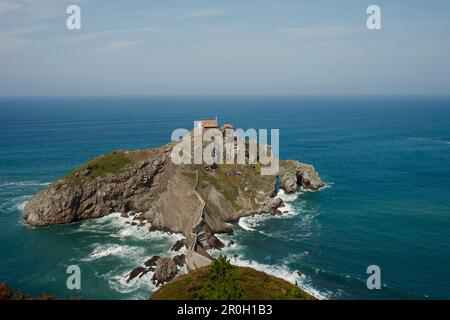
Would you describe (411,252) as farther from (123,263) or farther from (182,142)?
(182,142)

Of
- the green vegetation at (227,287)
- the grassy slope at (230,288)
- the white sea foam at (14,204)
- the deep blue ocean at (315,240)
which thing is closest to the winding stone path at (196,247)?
the deep blue ocean at (315,240)

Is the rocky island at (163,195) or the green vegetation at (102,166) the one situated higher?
the green vegetation at (102,166)

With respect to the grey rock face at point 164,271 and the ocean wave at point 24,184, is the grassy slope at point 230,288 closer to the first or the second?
the grey rock face at point 164,271

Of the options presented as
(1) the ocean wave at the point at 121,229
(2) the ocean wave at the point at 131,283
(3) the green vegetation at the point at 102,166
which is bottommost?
(2) the ocean wave at the point at 131,283

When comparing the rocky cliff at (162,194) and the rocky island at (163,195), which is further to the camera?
the rocky cliff at (162,194)

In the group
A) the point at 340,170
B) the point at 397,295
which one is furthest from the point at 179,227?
the point at 340,170

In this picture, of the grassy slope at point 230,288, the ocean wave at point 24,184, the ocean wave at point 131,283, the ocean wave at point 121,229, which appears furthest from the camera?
the ocean wave at point 24,184

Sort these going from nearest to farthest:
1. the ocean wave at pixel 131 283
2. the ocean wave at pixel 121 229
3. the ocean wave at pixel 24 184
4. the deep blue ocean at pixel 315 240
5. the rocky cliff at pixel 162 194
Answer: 1. the ocean wave at pixel 131 283
2. the deep blue ocean at pixel 315 240
3. the ocean wave at pixel 121 229
4. the rocky cliff at pixel 162 194
5. the ocean wave at pixel 24 184

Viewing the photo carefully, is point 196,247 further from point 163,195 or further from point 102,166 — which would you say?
point 102,166
